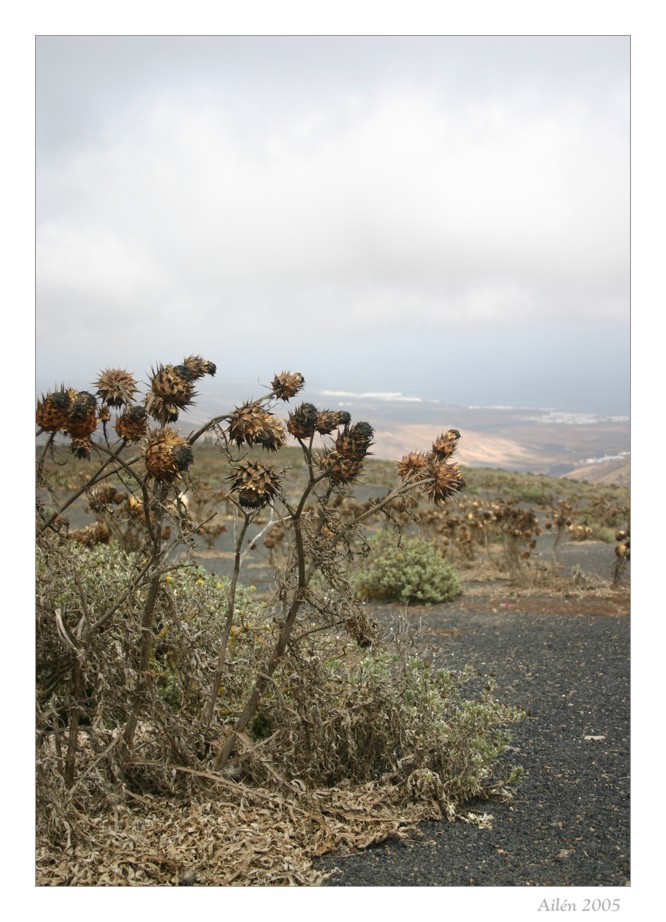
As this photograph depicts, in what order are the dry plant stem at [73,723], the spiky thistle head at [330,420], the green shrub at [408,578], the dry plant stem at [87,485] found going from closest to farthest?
1. the dry plant stem at [87,485]
2. the spiky thistle head at [330,420]
3. the dry plant stem at [73,723]
4. the green shrub at [408,578]

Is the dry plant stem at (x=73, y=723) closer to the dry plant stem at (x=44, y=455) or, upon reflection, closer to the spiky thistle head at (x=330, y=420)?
the dry plant stem at (x=44, y=455)

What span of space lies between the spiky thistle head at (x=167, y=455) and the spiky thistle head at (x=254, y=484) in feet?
0.51

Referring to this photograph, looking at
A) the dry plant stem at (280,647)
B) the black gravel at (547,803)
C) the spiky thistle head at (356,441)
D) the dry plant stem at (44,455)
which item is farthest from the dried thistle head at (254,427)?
the black gravel at (547,803)

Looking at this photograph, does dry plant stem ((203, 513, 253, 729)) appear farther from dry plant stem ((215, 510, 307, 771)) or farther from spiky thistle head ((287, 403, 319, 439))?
→ spiky thistle head ((287, 403, 319, 439))

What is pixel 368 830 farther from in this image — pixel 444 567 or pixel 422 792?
Result: pixel 444 567

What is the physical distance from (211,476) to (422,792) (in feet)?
59.5

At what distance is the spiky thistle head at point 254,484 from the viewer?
2633mm

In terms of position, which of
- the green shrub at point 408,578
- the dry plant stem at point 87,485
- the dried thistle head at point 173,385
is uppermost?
the dried thistle head at point 173,385

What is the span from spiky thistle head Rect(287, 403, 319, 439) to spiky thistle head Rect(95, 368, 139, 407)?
55 centimetres

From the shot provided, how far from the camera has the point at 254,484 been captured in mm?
2629

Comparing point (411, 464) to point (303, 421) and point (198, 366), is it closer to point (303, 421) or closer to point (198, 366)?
point (303, 421)

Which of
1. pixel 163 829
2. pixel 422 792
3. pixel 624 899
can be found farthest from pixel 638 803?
pixel 163 829

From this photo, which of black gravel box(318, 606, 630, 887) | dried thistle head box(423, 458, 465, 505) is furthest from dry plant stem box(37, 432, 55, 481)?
black gravel box(318, 606, 630, 887)

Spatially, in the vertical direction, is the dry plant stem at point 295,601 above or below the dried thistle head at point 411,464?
below
